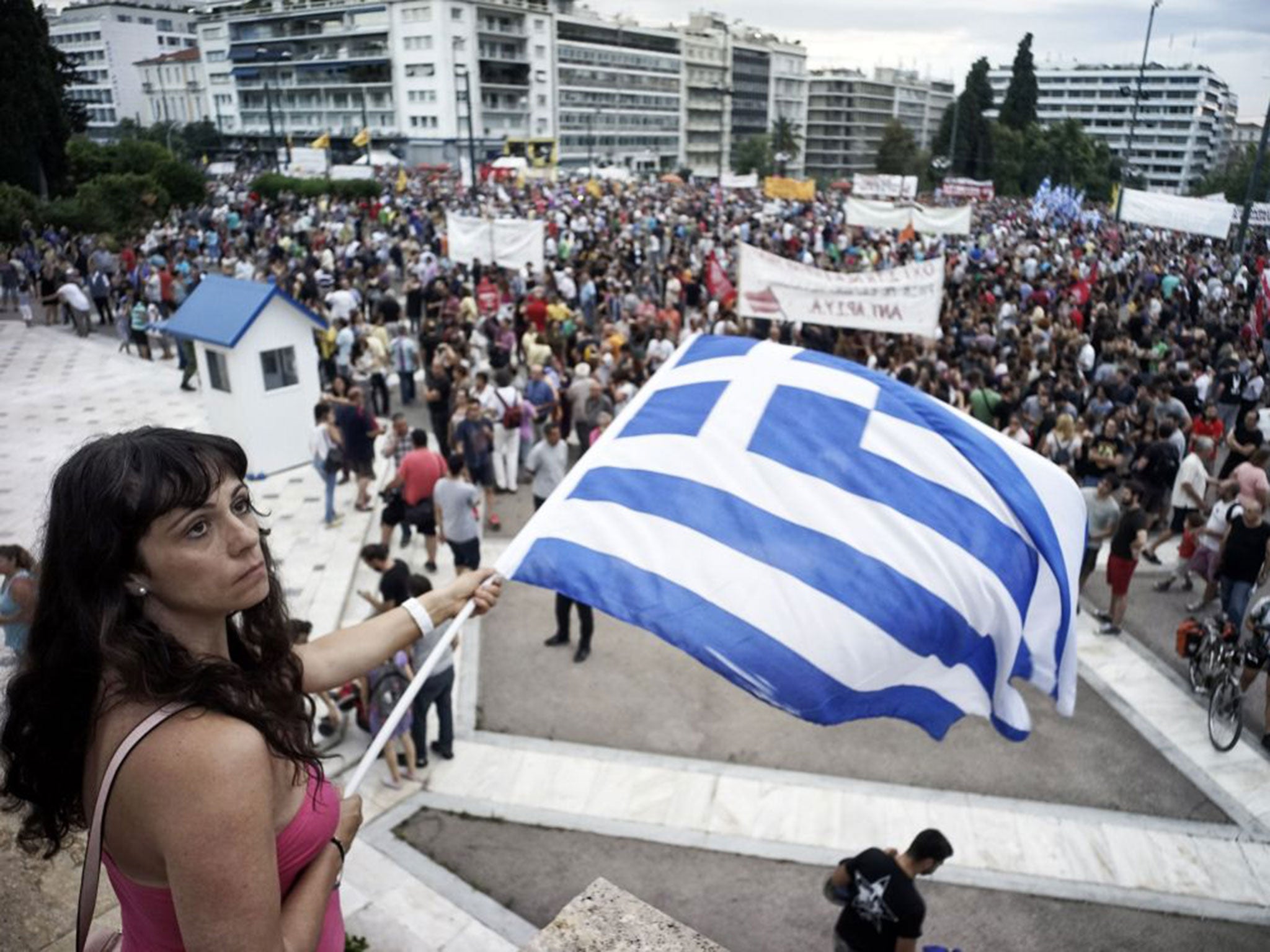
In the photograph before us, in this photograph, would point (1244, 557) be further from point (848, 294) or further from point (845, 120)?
point (845, 120)

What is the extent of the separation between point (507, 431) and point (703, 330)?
6.91 metres

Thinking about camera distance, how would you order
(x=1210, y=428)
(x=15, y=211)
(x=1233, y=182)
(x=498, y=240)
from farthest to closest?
(x=1233, y=182), (x=15, y=211), (x=498, y=240), (x=1210, y=428)

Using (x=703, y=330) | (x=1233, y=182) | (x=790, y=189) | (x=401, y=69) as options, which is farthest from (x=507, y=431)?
(x=401, y=69)

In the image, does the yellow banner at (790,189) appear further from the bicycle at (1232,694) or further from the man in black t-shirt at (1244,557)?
the bicycle at (1232,694)

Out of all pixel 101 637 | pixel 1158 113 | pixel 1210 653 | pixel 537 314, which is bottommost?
pixel 1210 653

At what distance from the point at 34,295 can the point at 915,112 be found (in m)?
183

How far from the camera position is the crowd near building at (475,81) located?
9106cm

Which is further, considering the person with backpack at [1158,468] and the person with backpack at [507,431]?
the person with backpack at [507,431]

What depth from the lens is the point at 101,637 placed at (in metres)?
1.38

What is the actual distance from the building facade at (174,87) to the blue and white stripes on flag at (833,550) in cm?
12710

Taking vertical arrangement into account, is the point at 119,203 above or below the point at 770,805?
above

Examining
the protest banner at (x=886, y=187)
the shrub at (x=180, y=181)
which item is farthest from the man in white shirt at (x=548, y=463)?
the shrub at (x=180, y=181)

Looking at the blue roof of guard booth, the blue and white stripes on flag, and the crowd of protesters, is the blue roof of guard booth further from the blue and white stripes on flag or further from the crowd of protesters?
the blue and white stripes on flag

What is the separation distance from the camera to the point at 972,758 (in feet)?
23.5
